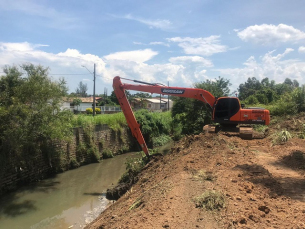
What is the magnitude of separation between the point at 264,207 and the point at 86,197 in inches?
355

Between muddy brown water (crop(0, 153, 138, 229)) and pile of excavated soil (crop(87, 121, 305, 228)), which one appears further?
muddy brown water (crop(0, 153, 138, 229))

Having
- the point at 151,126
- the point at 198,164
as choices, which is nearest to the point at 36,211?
the point at 198,164

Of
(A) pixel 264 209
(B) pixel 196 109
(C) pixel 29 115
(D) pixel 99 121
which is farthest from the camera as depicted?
(D) pixel 99 121

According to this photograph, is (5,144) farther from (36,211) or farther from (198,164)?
(198,164)

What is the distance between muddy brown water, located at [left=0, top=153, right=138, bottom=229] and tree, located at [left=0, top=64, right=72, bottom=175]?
157cm

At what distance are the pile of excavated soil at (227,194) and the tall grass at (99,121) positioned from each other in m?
11.4

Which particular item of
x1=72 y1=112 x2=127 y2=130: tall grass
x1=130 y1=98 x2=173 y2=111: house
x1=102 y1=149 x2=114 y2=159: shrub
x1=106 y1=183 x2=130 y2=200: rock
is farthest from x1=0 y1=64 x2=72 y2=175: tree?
x1=130 y1=98 x2=173 y2=111: house

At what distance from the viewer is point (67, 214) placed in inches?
388

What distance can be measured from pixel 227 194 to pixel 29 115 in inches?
396

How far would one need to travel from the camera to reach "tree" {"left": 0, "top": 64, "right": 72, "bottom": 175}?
11406mm

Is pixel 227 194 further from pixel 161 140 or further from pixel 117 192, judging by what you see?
pixel 161 140

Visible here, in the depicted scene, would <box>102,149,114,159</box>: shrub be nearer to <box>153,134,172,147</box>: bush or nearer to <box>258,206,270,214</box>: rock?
<box>153,134,172,147</box>: bush

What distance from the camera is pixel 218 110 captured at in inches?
421

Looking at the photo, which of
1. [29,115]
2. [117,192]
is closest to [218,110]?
[117,192]
